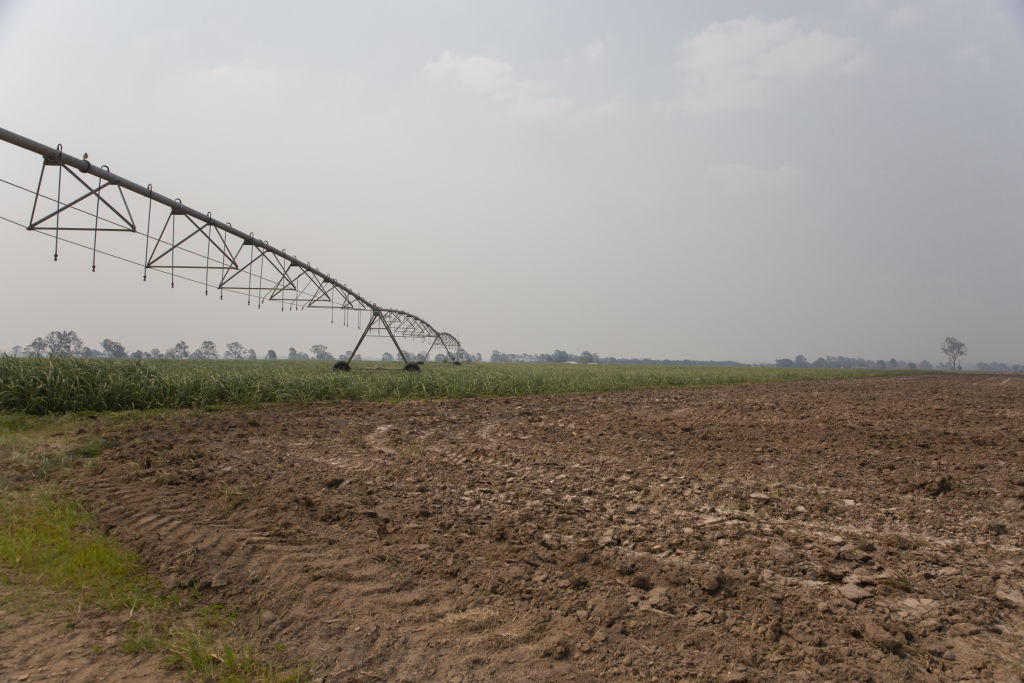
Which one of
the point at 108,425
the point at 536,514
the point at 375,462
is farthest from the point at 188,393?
the point at 536,514

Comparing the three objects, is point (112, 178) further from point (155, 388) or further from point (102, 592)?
point (102, 592)

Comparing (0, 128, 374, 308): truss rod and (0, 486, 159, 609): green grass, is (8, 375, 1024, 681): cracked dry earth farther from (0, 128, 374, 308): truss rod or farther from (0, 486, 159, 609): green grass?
(0, 128, 374, 308): truss rod

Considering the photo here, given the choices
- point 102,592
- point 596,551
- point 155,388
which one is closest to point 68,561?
point 102,592

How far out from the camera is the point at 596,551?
3.79 metres

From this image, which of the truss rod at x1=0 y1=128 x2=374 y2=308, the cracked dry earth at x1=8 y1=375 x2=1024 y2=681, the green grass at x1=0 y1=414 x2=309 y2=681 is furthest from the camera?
the truss rod at x1=0 y1=128 x2=374 y2=308

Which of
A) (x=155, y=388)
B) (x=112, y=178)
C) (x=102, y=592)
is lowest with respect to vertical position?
(x=102, y=592)

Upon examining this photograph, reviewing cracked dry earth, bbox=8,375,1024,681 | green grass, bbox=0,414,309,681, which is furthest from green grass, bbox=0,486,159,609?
cracked dry earth, bbox=8,375,1024,681

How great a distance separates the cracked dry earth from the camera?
2658mm

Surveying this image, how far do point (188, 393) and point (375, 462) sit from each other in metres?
7.35

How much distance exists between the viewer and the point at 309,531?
4117 mm

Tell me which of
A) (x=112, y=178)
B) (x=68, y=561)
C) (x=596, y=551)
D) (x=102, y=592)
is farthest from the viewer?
(x=112, y=178)

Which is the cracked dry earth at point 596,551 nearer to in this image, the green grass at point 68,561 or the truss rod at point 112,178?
the green grass at point 68,561

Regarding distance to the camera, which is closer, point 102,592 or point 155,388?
point 102,592

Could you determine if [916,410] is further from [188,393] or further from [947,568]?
[188,393]
